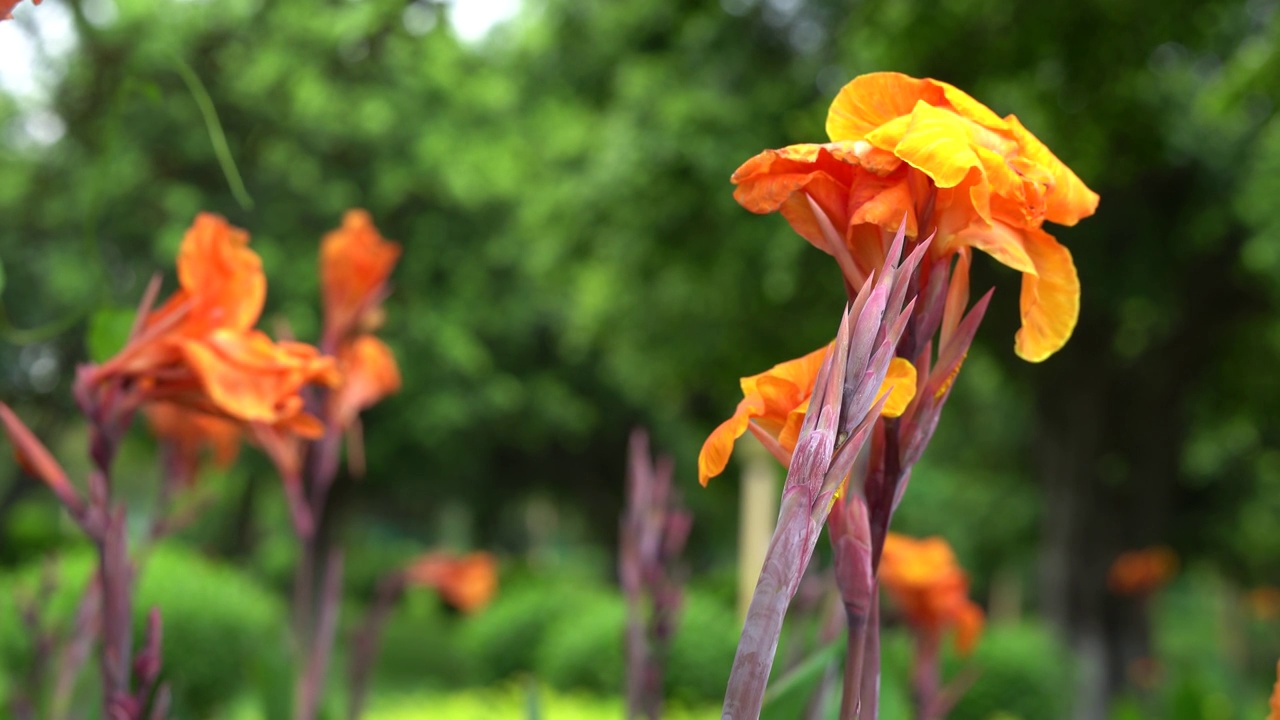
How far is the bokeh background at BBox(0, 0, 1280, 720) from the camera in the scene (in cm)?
663

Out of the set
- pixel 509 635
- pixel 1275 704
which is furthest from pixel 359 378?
pixel 509 635

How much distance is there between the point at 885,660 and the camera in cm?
161

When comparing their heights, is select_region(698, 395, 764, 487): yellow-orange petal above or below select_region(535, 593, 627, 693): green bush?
below

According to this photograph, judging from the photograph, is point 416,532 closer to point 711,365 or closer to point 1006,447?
point 1006,447

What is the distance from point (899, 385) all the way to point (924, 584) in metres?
1.42

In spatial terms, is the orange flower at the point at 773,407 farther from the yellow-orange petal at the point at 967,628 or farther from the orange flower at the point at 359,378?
the yellow-orange petal at the point at 967,628

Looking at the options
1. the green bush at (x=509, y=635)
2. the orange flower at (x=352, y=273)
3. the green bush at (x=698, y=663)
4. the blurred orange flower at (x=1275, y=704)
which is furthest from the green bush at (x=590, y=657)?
the blurred orange flower at (x=1275, y=704)

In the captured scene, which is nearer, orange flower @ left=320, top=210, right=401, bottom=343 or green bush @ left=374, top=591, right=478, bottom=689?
orange flower @ left=320, top=210, right=401, bottom=343

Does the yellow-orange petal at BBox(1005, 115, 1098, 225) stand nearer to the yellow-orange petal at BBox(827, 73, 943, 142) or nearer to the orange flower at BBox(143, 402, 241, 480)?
the yellow-orange petal at BBox(827, 73, 943, 142)

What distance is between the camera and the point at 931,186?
26.2 inches

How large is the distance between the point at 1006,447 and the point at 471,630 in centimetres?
910

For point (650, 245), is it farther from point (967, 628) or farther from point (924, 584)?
point (924, 584)

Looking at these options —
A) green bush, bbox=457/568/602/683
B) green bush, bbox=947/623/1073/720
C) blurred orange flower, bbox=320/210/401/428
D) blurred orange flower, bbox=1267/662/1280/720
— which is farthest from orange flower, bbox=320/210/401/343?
green bush, bbox=457/568/602/683

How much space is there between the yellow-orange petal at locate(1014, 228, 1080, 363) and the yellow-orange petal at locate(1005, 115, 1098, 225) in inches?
0.8
